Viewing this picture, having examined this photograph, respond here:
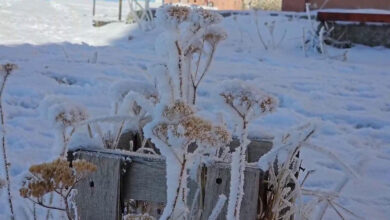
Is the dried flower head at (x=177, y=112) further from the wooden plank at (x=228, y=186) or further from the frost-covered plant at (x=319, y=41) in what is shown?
the frost-covered plant at (x=319, y=41)

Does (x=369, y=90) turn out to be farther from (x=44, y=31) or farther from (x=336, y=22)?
(x=44, y=31)

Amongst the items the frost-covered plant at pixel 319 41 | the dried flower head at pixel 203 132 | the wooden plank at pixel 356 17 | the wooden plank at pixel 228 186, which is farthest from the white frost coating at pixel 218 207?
the wooden plank at pixel 356 17

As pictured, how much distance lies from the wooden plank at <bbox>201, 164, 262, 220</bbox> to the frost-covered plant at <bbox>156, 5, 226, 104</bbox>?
0.16 meters

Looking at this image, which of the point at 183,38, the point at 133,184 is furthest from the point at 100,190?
the point at 183,38

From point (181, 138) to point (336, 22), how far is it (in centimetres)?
663

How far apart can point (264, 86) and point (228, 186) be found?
323cm

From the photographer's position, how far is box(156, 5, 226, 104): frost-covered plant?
100 centimetres

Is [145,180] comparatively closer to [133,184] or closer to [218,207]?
[133,184]

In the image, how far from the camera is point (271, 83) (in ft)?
14.5

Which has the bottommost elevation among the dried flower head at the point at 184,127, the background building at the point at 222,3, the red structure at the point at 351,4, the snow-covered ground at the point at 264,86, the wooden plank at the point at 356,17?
the snow-covered ground at the point at 264,86

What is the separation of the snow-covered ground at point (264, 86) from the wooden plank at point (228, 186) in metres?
0.16

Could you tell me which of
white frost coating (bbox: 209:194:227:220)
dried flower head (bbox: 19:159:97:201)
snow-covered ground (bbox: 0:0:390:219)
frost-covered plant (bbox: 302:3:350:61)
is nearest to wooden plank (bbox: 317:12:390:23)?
frost-covered plant (bbox: 302:3:350:61)

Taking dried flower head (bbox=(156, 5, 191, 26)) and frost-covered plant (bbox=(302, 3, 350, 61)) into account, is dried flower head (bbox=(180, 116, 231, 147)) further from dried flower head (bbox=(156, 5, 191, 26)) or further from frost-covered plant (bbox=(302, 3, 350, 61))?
frost-covered plant (bbox=(302, 3, 350, 61))

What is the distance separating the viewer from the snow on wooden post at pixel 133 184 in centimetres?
108
